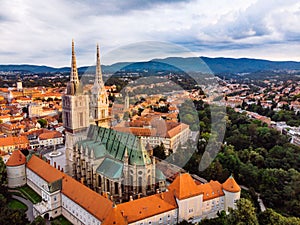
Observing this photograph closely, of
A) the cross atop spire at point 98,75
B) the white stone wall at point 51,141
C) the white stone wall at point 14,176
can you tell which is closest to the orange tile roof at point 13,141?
the white stone wall at point 51,141

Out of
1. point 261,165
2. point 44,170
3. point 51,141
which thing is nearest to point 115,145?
point 44,170

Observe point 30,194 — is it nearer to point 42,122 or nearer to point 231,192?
point 231,192

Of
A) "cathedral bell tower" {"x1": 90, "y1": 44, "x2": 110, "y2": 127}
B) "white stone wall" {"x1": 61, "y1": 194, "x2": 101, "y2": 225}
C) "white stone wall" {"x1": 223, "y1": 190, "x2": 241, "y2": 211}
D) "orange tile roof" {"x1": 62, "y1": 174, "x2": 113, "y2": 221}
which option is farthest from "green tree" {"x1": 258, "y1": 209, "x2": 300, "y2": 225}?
"cathedral bell tower" {"x1": 90, "y1": 44, "x2": 110, "y2": 127}

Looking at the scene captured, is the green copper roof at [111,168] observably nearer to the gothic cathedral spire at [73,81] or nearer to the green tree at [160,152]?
the gothic cathedral spire at [73,81]

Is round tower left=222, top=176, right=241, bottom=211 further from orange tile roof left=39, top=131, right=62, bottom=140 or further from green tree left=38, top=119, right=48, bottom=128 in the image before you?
green tree left=38, top=119, right=48, bottom=128

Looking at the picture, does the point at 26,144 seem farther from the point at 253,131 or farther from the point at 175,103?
the point at 253,131
